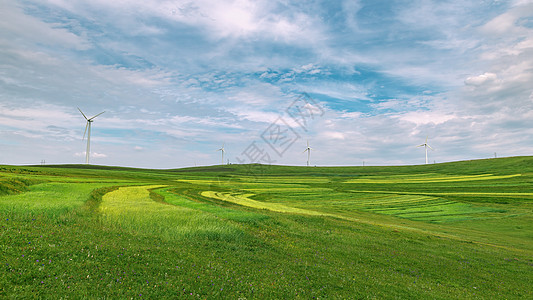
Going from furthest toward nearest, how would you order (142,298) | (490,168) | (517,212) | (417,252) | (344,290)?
(490,168) → (517,212) → (417,252) → (344,290) → (142,298)

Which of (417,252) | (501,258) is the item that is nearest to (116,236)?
(417,252)

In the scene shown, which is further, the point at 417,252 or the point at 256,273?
the point at 417,252

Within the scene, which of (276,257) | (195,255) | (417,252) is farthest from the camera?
(417,252)

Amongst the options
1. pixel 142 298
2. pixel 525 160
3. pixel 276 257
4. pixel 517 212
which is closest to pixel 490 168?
pixel 525 160

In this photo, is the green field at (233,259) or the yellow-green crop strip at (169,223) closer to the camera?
the green field at (233,259)

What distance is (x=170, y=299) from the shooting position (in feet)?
36.1

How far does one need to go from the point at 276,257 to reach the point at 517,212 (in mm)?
62127

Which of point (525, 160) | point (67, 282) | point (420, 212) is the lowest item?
point (420, 212)

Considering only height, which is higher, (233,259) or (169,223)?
(169,223)

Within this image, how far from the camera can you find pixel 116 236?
17844mm

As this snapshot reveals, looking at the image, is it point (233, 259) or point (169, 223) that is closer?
point (233, 259)

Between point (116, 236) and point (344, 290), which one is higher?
point (116, 236)

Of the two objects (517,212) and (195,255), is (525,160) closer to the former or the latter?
(517,212)

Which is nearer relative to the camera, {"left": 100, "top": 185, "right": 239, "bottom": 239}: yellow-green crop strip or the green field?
the green field
